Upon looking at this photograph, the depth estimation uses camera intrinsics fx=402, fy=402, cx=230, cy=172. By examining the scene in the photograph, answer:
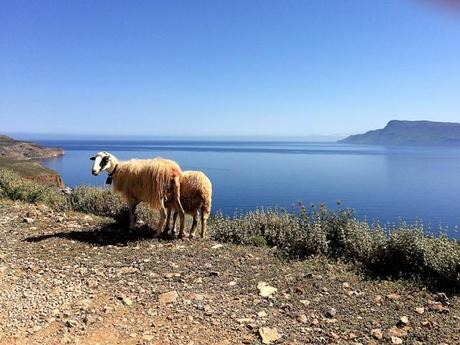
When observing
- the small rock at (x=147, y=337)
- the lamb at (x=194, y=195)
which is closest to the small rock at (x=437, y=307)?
the small rock at (x=147, y=337)

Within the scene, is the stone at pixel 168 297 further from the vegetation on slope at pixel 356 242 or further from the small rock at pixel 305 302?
the vegetation on slope at pixel 356 242

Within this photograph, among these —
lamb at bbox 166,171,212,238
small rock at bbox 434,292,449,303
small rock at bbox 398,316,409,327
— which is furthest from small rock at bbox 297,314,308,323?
lamb at bbox 166,171,212,238

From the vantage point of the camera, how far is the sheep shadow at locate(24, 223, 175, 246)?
9188 millimetres

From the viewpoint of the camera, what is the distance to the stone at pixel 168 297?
20.9ft

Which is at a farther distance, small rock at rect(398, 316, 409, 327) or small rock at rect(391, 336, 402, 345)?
small rock at rect(398, 316, 409, 327)

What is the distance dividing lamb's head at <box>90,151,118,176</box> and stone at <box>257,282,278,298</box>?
4.95 m

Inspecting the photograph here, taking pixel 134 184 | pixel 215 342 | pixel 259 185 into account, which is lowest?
pixel 259 185

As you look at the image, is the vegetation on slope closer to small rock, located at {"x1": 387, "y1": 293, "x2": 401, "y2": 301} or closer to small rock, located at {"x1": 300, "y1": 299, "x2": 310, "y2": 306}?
small rock, located at {"x1": 387, "y1": 293, "x2": 401, "y2": 301}

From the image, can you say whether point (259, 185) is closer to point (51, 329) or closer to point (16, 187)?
point (16, 187)

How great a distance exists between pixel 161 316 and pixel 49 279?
2447mm

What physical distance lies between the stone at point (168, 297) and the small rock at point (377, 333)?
2.99m

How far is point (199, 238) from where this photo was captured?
32.5 feet

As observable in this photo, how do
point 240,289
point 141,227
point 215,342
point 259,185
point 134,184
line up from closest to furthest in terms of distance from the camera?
1. point 215,342
2. point 240,289
3. point 134,184
4. point 141,227
5. point 259,185

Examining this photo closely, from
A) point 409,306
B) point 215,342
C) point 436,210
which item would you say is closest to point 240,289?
point 215,342
